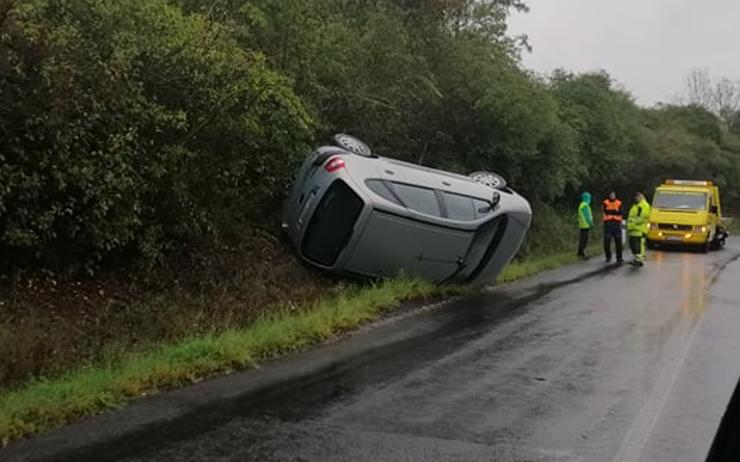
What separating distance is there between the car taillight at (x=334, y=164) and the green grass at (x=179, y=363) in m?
1.74

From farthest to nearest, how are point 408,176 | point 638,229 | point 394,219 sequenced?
point 638,229
point 408,176
point 394,219

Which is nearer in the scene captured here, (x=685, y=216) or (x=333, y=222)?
(x=333, y=222)

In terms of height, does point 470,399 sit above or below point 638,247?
below

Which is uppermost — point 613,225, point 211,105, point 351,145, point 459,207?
point 211,105

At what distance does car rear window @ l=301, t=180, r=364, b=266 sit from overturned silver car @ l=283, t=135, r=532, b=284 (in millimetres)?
14

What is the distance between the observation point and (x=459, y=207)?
41.5 ft

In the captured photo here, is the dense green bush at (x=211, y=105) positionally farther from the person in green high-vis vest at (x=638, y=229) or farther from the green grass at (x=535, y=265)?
the person in green high-vis vest at (x=638, y=229)

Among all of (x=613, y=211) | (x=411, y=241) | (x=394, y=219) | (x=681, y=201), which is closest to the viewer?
(x=394, y=219)

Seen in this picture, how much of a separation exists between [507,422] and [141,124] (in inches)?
212

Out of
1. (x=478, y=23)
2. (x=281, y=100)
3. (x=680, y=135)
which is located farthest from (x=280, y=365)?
(x=680, y=135)

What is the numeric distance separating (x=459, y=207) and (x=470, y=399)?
596cm

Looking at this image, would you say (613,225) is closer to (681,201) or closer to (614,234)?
(614,234)

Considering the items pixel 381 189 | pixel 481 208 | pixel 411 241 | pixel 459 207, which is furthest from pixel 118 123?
pixel 481 208

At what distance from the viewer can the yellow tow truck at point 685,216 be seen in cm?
2759
